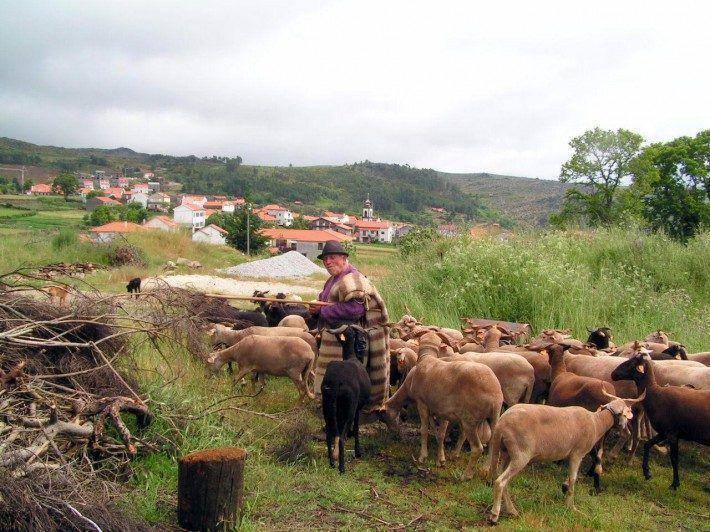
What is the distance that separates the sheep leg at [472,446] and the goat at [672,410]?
180 cm

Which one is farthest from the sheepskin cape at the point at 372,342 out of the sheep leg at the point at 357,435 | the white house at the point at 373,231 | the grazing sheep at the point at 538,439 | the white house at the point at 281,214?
the white house at the point at 281,214

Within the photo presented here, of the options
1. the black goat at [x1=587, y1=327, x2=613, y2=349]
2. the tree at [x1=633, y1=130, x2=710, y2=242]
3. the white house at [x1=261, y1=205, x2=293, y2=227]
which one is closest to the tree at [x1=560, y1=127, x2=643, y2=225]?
the tree at [x1=633, y1=130, x2=710, y2=242]

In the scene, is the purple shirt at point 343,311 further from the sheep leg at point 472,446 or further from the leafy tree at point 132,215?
the leafy tree at point 132,215

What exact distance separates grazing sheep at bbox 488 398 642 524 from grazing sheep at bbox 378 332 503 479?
661 mm

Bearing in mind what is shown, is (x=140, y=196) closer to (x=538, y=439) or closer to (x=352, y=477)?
(x=352, y=477)

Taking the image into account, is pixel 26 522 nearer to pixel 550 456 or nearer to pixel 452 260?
pixel 550 456

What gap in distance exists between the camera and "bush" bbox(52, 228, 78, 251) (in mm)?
30312

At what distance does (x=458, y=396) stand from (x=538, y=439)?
4.00ft

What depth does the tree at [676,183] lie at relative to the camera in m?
36.9

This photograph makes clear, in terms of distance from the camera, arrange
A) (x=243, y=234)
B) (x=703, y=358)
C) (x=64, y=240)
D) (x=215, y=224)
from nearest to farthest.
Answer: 1. (x=703, y=358)
2. (x=64, y=240)
3. (x=243, y=234)
4. (x=215, y=224)

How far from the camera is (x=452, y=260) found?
50.0ft

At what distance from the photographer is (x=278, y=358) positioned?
8766 mm

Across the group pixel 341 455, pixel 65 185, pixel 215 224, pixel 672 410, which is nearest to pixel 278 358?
pixel 341 455

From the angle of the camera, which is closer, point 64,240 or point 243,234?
point 64,240
